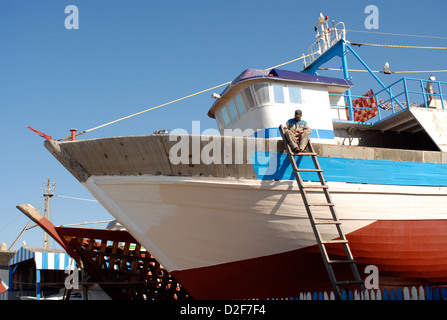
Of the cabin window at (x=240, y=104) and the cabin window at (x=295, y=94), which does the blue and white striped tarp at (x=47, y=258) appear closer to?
the cabin window at (x=240, y=104)

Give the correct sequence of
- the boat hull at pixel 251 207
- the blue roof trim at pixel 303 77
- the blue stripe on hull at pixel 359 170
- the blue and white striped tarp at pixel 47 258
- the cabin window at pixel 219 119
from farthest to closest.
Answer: the blue and white striped tarp at pixel 47 258
the cabin window at pixel 219 119
the blue roof trim at pixel 303 77
the blue stripe on hull at pixel 359 170
the boat hull at pixel 251 207

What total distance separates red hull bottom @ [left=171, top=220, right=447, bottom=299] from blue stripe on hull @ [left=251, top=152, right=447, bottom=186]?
0.93 meters

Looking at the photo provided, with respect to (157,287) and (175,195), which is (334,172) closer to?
(175,195)

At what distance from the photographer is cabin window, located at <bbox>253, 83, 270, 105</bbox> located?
10.3 metres

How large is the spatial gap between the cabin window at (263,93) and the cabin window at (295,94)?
0.62 m

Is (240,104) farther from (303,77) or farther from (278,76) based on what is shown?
(303,77)

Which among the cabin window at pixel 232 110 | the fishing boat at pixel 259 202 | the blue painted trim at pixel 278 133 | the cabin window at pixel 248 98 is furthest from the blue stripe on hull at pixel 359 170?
the cabin window at pixel 232 110

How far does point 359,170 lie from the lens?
29.6 feet

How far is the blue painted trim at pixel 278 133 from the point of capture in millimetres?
9992

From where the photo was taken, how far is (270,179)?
841 centimetres

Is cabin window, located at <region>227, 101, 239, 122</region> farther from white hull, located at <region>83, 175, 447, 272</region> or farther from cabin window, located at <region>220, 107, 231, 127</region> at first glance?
white hull, located at <region>83, 175, 447, 272</region>

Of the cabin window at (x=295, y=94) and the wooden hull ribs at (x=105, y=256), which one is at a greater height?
the cabin window at (x=295, y=94)

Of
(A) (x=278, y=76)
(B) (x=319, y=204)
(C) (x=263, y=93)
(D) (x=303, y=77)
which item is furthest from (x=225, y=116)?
(B) (x=319, y=204)

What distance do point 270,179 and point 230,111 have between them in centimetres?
351
